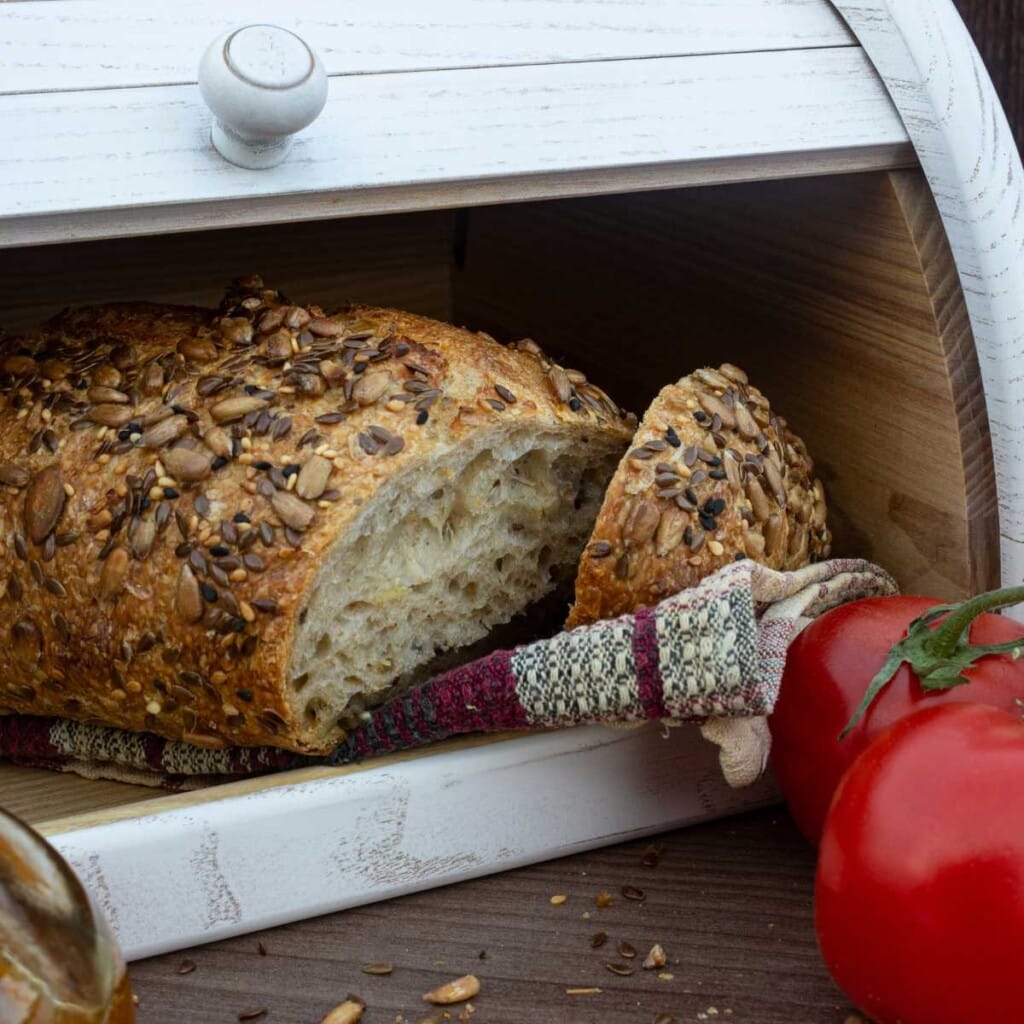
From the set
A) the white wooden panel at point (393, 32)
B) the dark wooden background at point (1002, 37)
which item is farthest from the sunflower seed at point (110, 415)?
the dark wooden background at point (1002, 37)

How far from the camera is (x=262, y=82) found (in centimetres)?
122

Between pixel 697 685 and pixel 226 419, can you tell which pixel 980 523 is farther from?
pixel 226 419

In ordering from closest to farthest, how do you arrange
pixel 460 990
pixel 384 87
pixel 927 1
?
pixel 460 990, pixel 384 87, pixel 927 1

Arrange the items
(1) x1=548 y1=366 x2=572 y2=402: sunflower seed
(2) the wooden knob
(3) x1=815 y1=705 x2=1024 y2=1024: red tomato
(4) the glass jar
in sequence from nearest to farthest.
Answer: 1. (4) the glass jar
2. (3) x1=815 y1=705 x2=1024 y2=1024: red tomato
3. (2) the wooden knob
4. (1) x1=548 y1=366 x2=572 y2=402: sunflower seed

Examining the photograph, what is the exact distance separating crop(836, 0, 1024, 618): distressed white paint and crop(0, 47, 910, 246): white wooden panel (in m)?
0.03

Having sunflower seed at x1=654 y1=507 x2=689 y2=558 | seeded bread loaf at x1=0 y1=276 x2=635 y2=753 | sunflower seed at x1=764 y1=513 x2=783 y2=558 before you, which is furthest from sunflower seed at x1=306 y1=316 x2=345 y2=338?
sunflower seed at x1=764 y1=513 x2=783 y2=558

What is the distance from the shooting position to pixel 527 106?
4.66ft

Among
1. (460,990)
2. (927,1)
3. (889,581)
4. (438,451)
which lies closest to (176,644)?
(438,451)

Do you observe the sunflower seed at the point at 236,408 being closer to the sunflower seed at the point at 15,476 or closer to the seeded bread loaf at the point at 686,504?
the sunflower seed at the point at 15,476

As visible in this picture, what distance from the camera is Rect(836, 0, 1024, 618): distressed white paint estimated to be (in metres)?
1.51

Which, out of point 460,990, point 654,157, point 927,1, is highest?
point 927,1

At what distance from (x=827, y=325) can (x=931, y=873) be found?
2.68ft

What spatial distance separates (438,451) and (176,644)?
1.08 feet

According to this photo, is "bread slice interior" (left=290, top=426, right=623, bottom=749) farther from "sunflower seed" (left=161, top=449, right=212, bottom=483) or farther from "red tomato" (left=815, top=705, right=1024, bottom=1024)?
"red tomato" (left=815, top=705, right=1024, bottom=1024)
